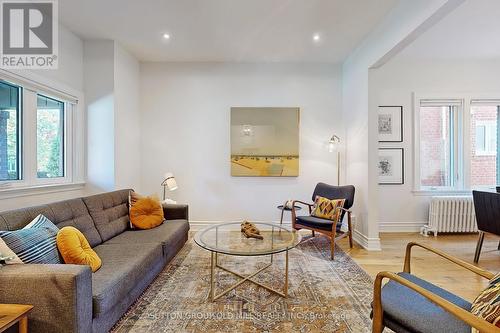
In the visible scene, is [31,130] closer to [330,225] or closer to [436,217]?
[330,225]

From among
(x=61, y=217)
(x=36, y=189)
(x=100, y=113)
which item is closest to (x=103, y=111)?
(x=100, y=113)

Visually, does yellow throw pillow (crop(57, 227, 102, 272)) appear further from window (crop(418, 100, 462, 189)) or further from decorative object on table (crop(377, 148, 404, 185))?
window (crop(418, 100, 462, 189))

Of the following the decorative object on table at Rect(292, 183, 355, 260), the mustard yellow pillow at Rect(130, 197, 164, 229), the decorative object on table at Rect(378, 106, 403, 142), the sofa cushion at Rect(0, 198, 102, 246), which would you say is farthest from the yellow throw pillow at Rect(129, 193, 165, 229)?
the decorative object on table at Rect(378, 106, 403, 142)

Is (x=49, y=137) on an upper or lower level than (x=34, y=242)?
upper

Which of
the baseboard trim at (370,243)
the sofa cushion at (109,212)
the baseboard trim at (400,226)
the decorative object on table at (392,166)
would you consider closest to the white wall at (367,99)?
the baseboard trim at (370,243)

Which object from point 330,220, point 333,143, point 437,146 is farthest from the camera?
point 437,146

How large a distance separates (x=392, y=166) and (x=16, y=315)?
4.75m

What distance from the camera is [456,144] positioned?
14.3 ft

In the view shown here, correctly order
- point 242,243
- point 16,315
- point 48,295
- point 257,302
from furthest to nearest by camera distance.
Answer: point 242,243, point 257,302, point 48,295, point 16,315

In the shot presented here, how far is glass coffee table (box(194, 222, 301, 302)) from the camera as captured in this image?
214 cm

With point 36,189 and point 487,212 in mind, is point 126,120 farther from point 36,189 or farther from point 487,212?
point 487,212

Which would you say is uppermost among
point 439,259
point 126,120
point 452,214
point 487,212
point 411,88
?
point 411,88

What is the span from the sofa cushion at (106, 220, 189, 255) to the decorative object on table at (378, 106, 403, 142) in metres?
3.59

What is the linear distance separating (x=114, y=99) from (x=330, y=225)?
342 cm
